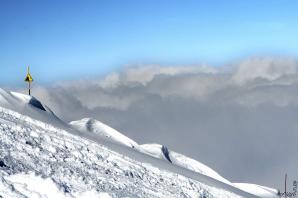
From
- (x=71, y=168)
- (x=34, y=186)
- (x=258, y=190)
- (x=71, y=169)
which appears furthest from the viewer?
(x=258, y=190)

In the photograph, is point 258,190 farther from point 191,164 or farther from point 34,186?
point 34,186

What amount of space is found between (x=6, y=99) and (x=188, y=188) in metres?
15.2

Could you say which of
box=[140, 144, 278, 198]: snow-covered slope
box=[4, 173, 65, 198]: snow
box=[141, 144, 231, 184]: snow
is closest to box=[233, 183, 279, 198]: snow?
box=[140, 144, 278, 198]: snow-covered slope

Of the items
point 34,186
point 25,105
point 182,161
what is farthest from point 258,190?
point 34,186

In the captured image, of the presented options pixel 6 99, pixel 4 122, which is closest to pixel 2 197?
pixel 4 122

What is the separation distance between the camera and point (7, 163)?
64.4 ft

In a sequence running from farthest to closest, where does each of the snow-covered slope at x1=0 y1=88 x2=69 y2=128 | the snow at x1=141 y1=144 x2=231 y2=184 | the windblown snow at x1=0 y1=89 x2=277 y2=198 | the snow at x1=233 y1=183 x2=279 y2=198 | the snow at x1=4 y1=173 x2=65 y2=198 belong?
the snow at x1=233 y1=183 x2=279 y2=198, the snow at x1=141 y1=144 x2=231 y2=184, the snow-covered slope at x1=0 y1=88 x2=69 y2=128, the windblown snow at x1=0 y1=89 x2=277 y2=198, the snow at x1=4 y1=173 x2=65 y2=198

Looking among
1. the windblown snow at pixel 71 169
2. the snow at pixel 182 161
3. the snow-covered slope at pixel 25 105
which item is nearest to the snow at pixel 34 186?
the windblown snow at pixel 71 169

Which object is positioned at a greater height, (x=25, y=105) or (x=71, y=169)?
(x=25, y=105)

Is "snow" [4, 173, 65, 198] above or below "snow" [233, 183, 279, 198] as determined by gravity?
below

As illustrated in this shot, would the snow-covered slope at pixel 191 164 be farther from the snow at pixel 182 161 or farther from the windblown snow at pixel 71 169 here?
the windblown snow at pixel 71 169

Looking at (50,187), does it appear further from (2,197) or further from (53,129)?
(53,129)

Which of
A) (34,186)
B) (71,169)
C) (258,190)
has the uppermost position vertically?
(258,190)

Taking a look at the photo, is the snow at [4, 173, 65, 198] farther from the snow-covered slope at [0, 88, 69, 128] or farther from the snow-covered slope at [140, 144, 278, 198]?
the snow-covered slope at [140, 144, 278, 198]
